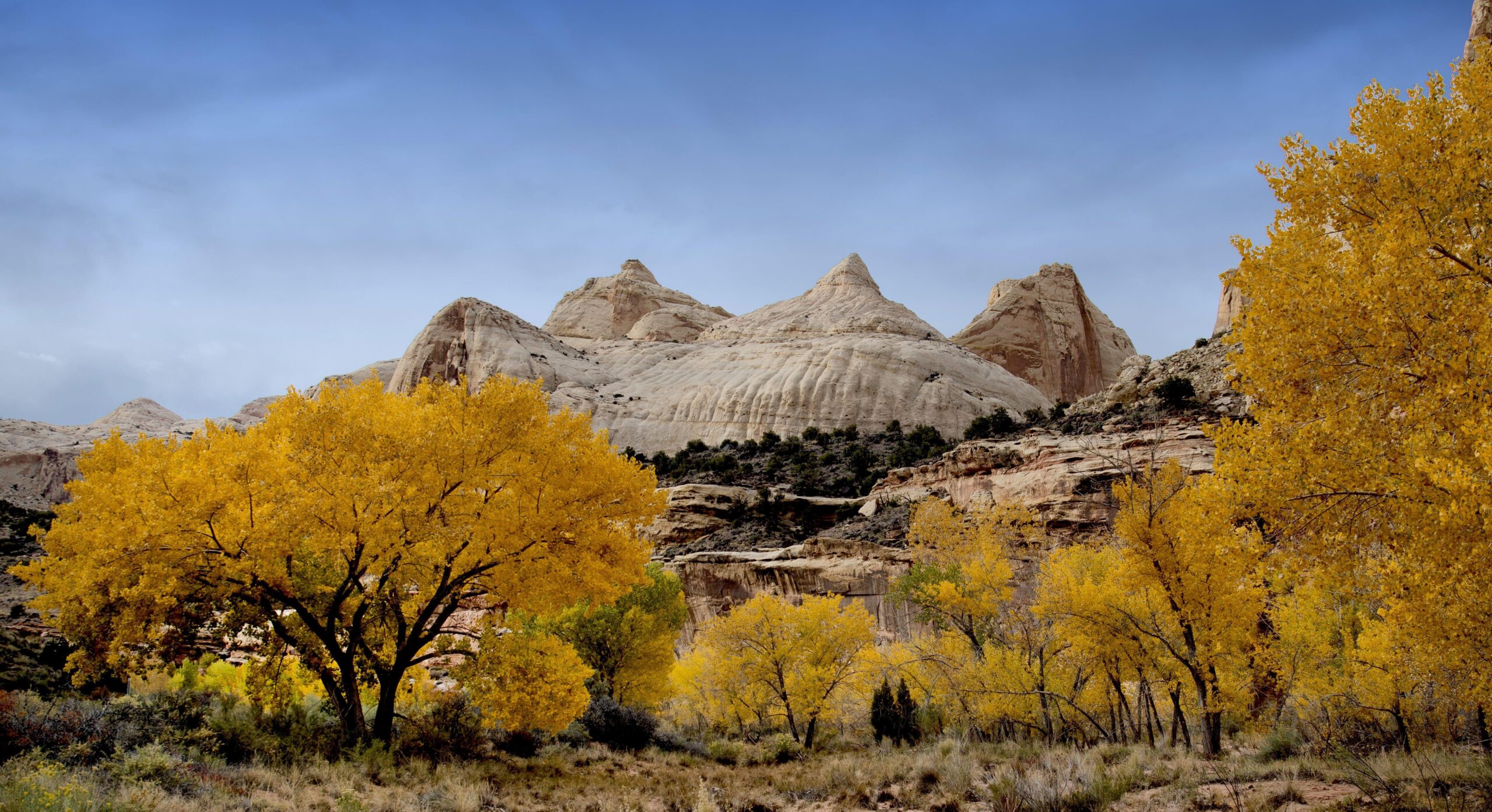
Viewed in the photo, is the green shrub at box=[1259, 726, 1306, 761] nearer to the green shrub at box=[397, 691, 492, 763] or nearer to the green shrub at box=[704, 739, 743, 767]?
the green shrub at box=[704, 739, 743, 767]

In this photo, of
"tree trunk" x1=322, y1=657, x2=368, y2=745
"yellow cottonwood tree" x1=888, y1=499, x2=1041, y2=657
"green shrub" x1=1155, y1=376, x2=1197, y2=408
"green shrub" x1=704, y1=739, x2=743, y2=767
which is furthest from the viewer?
"green shrub" x1=1155, y1=376, x2=1197, y2=408

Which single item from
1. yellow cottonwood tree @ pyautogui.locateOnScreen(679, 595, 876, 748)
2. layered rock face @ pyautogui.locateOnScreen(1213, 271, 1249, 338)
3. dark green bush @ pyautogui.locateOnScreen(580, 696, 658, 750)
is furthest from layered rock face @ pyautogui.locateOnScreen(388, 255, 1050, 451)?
dark green bush @ pyautogui.locateOnScreen(580, 696, 658, 750)

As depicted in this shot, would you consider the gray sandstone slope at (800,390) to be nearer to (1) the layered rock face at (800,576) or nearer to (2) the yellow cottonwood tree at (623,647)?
(1) the layered rock face at (800,576)

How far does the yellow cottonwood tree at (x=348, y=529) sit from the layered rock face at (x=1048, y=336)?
118281 mm

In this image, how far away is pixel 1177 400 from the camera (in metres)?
44.1

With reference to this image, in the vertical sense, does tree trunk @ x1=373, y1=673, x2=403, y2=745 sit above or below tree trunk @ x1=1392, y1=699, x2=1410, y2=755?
above

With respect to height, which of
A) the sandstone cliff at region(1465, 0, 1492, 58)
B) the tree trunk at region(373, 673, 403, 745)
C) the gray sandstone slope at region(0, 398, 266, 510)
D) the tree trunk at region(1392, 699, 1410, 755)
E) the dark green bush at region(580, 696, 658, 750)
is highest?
the sandstone cliff at region(1465, 0, 1492, 58)

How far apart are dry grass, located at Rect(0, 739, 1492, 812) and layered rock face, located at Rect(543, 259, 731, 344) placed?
5036 inches

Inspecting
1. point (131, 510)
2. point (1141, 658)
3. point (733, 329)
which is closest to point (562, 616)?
point (131, 510)

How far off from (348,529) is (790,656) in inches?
672

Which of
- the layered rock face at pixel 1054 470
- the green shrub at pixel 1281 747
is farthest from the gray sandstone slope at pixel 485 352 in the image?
the green shrub at pixel 1281 747

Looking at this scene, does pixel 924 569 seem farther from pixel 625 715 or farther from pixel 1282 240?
pixel 1282 240

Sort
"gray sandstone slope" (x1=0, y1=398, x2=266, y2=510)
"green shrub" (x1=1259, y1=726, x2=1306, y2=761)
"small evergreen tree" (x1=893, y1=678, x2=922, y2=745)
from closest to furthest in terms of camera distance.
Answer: "green shrub" (x1=1259, y1=726, x2=1306, y2=761), "small evergreen tree" (x1=893, y1=678, x2=922, y2=745), "gray sandstone slope" (x1=0, y1=398, x2=266, y2=510)

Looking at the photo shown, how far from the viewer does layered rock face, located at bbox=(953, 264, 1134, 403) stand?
131250mm
